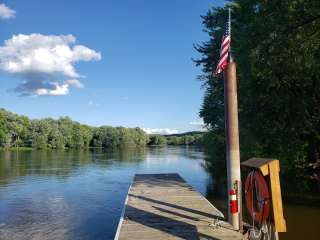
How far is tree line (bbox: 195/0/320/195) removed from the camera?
1099 cm

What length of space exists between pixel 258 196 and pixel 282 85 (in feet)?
28.7

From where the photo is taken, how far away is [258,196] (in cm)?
763

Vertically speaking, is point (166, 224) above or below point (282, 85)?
below

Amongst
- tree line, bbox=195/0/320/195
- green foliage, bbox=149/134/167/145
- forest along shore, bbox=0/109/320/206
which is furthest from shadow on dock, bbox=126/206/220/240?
green foliage, bbox=149/134/167/145

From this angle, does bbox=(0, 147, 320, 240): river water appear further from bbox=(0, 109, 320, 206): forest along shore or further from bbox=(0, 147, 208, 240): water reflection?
bbox=(0, 109, 320, 206): forest along shore

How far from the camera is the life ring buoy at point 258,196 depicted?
280 inches

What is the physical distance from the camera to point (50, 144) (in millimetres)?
96125

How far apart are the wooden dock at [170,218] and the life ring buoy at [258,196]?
71 centimetres

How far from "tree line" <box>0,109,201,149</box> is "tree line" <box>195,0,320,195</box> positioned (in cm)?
6773

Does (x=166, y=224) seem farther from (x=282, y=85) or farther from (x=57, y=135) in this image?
(x=57, y=135)

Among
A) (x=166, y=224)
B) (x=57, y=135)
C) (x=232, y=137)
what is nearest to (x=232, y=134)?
(x=232, y=137)

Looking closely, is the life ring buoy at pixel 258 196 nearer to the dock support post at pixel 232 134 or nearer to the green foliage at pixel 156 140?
the dock support post at pixel 232 134

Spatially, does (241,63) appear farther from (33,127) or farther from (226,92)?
(33,127)

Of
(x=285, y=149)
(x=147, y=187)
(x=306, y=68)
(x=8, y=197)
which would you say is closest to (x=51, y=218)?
(x=147, y=187)
